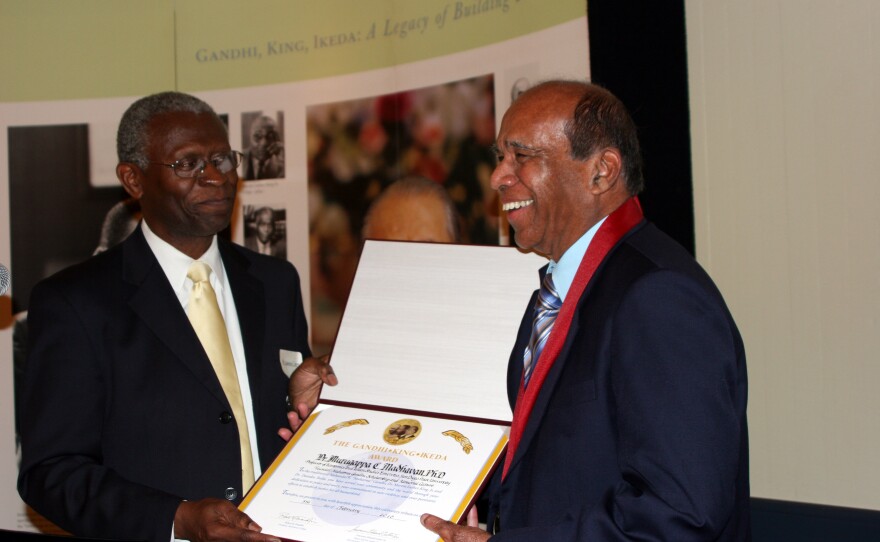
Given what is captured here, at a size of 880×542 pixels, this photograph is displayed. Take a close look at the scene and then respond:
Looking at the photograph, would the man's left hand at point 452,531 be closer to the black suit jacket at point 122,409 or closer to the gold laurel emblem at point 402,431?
the gold laurel emblem at point 402,431

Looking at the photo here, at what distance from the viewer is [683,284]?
6.88 feet

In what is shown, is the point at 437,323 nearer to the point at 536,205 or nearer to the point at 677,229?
the point at 536,205

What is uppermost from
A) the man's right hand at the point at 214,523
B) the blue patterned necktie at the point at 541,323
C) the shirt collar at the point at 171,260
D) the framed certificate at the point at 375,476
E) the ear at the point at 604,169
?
the ear at the point at 604,169

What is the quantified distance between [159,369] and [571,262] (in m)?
1.48

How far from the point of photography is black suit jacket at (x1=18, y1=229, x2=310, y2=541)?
2820mm

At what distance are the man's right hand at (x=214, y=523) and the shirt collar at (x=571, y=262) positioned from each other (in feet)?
3.55

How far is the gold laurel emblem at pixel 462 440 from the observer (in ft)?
8.52

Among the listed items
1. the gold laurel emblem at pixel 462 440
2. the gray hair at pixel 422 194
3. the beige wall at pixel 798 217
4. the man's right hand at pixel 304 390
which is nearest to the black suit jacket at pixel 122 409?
the man's right hand at pixel 304 390

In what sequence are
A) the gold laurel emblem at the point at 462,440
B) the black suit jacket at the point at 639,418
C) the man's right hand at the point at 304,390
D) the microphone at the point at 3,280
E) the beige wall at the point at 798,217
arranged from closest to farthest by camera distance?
the black suit jacket at the point at 639,418
the microphone at the point at 3,280
the gold laurel emblem at the point at 462,440
the man's right hand at the point at 304,390
the beige wall at the point at 798,217

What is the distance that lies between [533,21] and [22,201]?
11.1 ft

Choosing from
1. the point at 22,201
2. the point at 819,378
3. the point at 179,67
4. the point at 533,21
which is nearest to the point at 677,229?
the point at 819,378

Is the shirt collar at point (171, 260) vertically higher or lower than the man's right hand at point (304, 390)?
higher

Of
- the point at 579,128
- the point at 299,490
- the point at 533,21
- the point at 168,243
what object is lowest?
the point at 299,490

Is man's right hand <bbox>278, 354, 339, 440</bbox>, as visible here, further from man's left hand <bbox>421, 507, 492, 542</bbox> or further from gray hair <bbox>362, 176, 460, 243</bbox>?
gray hair <bbox>362, 176, 460, 243</bbox>
